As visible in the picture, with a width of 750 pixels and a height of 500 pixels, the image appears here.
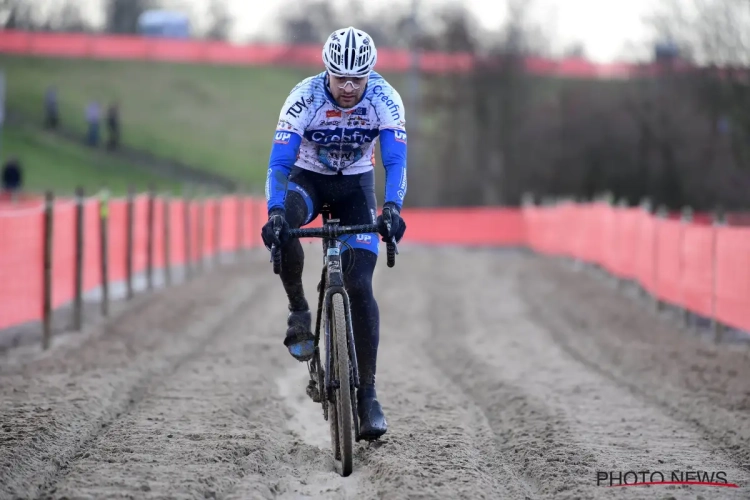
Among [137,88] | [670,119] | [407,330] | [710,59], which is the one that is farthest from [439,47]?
[407,330]

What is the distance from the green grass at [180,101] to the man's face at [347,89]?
43957 millimetres

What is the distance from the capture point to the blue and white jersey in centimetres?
646

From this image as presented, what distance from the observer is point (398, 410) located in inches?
317

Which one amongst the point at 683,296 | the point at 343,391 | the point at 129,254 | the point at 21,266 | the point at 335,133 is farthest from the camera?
the point at 129,254

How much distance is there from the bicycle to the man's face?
2.20ft

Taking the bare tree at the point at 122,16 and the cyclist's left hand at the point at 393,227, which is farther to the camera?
the bare tree at the point at 122,16

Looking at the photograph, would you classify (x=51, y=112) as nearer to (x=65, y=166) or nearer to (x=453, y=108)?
(x=65, y=166)

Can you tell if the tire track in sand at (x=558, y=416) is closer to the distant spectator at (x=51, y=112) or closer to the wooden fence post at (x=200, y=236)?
the wooden fence post at (x=200, y=236)

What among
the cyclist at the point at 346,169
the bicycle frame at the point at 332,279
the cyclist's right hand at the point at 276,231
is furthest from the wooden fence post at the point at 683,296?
the cyclist's right hand at the point at 276,231

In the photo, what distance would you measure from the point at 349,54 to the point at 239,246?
67.6 feet

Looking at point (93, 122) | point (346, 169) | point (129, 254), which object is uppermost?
point (93, 122)

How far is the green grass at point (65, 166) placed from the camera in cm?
4225

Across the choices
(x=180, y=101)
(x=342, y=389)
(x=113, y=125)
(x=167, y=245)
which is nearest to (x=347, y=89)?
(x=342, y=389)

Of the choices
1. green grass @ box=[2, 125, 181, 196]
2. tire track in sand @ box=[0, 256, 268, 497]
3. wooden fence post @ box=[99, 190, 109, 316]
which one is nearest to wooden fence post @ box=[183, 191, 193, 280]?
tire track in sand @ box=[0, 256, 268, 497]
